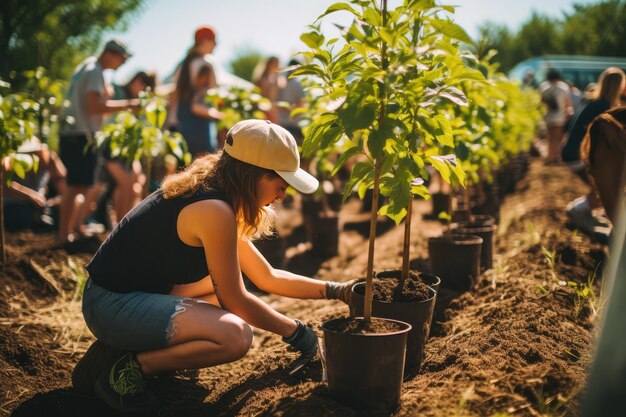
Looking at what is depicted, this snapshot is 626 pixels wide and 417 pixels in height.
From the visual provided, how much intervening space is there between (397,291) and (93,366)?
1.43 meters

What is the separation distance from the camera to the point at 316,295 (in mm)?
2963

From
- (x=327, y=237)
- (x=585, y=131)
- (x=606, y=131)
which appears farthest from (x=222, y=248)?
(x=585, y=131)

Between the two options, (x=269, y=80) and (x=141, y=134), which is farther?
(x=269, y=80)

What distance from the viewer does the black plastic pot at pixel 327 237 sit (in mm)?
5574

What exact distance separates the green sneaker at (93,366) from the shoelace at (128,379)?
0.11 meters

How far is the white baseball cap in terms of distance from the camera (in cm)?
237

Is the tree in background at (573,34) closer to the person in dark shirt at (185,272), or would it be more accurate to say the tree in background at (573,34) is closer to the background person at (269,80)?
the background person at (269,80)

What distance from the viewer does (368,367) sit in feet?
6.98

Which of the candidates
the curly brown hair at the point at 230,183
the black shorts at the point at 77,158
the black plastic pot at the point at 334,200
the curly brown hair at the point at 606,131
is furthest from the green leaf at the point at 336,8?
the black plastic pot at the point at 334,200

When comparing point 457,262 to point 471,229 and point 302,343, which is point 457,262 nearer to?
point 471,229

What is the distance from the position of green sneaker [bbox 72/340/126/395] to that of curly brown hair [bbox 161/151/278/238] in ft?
2.53

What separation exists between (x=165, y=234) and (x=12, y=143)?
7.49 feet

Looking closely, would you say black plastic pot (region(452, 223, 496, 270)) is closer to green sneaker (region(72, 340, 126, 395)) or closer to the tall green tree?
green sneaker (region(72, 340, 126, 395))

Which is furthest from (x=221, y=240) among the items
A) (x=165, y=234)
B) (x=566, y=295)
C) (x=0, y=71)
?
(x=0, y=71)
